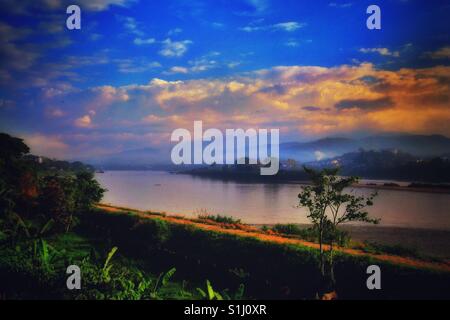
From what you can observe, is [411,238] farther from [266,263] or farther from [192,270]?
[192,270]

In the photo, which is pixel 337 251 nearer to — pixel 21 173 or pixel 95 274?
pixel 95 274

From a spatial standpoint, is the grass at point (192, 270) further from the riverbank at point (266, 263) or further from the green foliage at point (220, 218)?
the green foliage at point (220, 218)

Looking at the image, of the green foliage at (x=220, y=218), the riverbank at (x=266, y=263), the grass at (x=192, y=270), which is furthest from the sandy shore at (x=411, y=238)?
the grass at (x=192, y=270)

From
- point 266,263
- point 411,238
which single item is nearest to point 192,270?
point 266,263

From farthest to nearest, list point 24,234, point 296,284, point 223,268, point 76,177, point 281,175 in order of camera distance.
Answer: point 281,175 < point 76,177 < point 24,234 < point 223,268 < point 296,284

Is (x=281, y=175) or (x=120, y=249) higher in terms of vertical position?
(x=281, y=175)

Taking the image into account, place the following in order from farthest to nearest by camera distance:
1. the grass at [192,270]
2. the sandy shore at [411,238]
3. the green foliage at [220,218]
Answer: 1. the green foliage at [220,218]
2. the sandy shore at [411,238]
3. the grass at [192,270]

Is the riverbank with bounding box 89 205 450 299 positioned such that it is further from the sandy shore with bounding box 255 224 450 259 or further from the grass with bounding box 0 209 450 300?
the sandy shore with bounding box 255 224 450 259

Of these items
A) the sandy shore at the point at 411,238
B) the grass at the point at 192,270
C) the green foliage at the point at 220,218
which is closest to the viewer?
the grass at the point at 192,270

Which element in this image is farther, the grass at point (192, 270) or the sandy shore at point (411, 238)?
the sandy shore at point (411, 238)

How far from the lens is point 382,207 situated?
1805 cm

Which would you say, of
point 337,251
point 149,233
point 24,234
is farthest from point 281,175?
point 24,234
